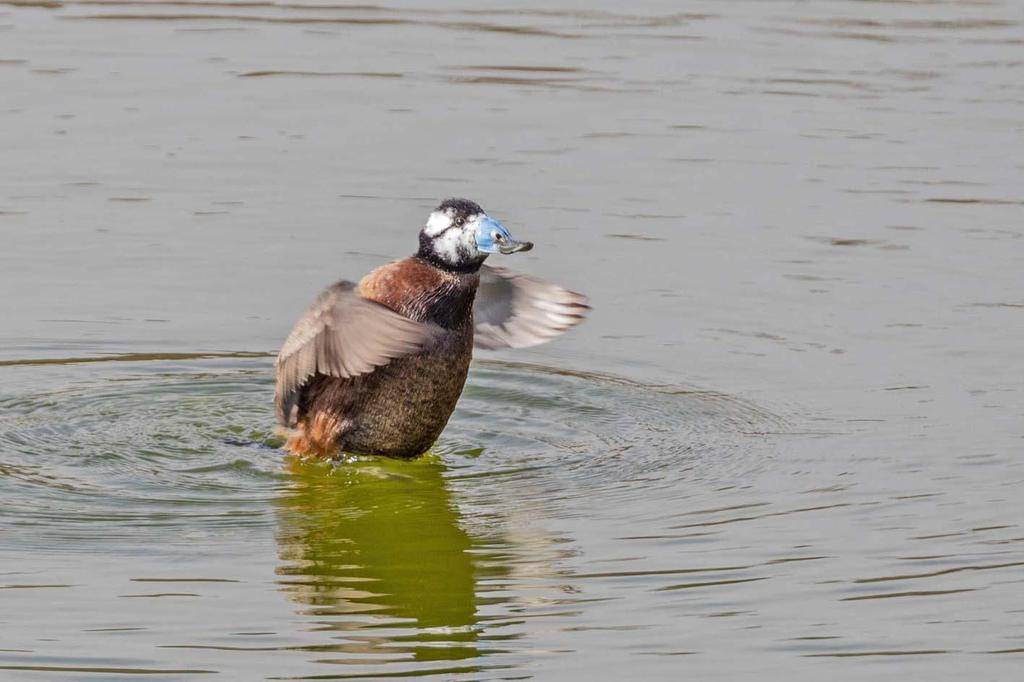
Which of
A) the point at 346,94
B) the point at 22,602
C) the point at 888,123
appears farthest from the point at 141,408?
the point at 888,123

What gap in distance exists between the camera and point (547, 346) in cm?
1031

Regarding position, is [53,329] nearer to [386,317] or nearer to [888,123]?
Answer: [386,317]

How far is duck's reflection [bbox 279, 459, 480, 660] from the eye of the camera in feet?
21.0

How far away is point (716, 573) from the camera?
22.7ft

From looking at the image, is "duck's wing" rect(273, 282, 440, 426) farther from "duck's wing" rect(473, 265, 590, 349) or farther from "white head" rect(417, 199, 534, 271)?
"duck's wing" rect(473, 265, 590, 349)

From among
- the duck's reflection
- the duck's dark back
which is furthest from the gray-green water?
the duck's dark back

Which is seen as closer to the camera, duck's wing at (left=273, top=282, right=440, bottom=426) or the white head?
duck's wing at (left=273, top=282, right=440, bottom=426)

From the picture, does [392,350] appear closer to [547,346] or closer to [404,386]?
[404,386]

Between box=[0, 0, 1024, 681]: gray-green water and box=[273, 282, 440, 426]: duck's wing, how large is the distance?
590 mm

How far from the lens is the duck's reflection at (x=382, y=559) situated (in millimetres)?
6406

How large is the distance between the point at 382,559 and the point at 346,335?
3.07 ft

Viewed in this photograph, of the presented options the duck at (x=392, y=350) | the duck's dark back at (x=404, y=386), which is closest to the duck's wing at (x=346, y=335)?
the duck at (x=392, y=350)

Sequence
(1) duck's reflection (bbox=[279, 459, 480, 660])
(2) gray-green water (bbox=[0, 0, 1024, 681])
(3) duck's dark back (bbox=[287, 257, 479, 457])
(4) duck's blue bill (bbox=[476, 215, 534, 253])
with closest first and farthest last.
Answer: (1) duck's reflection (bbox=[279, 459, 480, 660])
(2) gray-green water (bbox=[0, 0, 1024, 681])
(4) duck's blue bill (bbox=[476, 215, 534, 253])
(3) duck's dark back (bbox=[287, 257, 479, 457])

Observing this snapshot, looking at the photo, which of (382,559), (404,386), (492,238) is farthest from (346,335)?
(382,559)
